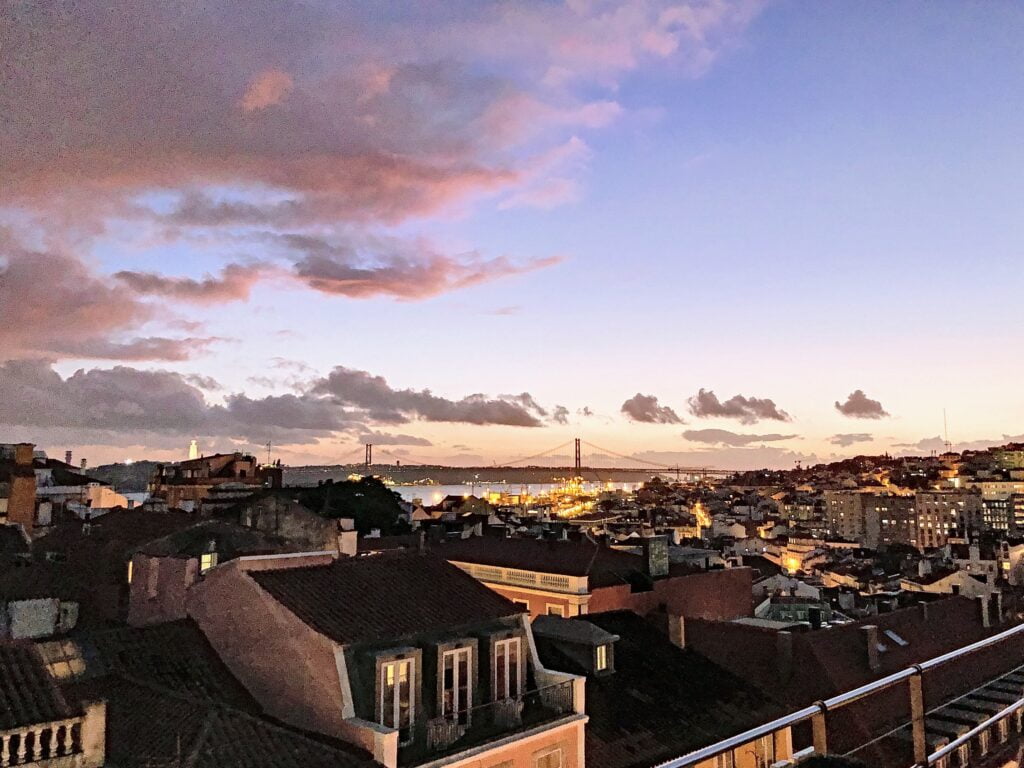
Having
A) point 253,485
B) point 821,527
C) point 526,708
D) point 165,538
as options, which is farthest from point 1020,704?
point 821,527

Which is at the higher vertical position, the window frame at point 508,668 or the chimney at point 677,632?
the window frame at point 508,668

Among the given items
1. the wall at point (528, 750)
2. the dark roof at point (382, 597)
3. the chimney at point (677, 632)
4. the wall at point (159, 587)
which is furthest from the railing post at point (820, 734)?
the chimney at point (677, 632)

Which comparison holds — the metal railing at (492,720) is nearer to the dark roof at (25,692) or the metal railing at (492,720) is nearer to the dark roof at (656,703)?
the dark roof at (656,703)

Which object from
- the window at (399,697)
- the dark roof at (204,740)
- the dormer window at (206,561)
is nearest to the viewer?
the dark roof at (204,740)

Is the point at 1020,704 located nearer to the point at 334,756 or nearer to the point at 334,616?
the point at 334,756

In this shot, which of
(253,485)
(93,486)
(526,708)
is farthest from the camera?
(253,485)

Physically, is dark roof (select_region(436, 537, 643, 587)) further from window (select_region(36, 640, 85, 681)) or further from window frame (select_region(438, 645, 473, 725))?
window (select_region(36, 640, 85, 681))
